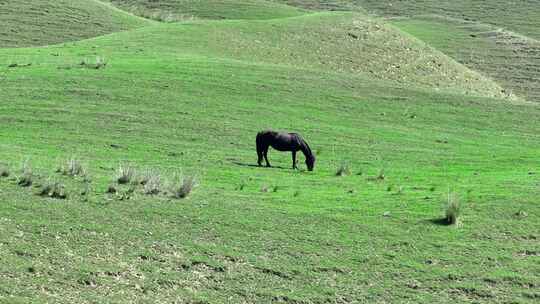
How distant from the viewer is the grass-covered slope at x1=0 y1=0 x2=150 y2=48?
2670 inches

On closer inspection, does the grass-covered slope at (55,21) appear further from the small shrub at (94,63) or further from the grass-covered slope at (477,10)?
the grass-covered slope at (477,10)

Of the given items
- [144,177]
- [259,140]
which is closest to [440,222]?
[144,177]

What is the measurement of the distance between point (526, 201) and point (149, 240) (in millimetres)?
12115

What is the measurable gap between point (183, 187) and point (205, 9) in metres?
64.4

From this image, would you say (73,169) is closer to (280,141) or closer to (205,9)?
(280,141)

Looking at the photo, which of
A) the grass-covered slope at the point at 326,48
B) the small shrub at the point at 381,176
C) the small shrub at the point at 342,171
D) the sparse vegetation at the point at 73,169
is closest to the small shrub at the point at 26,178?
the sparse vegetation at the point at 73,169

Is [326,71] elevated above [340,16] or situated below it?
below

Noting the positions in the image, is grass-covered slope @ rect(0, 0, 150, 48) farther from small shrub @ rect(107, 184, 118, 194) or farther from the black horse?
small shrub @ rect(107, 184, 118, 194)

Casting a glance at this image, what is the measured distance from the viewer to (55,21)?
72125 millimetres

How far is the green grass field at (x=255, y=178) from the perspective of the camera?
64.4 ft

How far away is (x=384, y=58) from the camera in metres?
65.1

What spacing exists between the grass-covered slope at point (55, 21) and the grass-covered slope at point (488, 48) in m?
28.1

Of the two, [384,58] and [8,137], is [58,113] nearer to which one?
[8,137]

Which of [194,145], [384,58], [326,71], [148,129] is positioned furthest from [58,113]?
[384,58]
